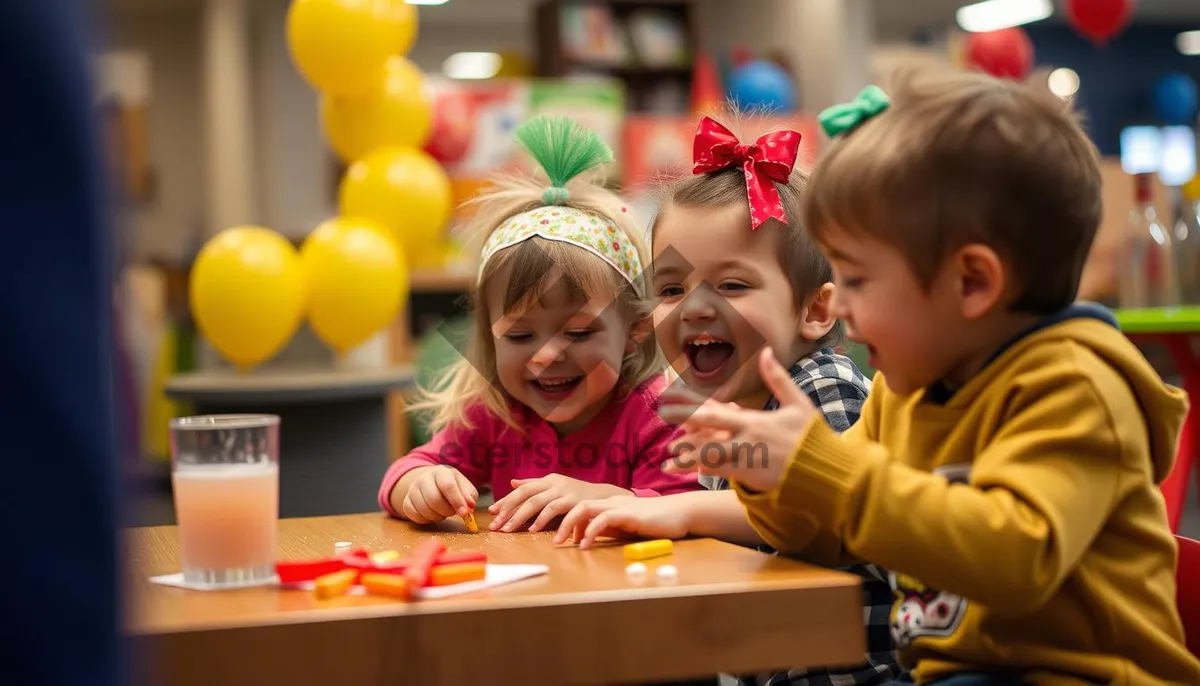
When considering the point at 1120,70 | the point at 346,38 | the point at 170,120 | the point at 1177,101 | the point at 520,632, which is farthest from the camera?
the point at 1120,70

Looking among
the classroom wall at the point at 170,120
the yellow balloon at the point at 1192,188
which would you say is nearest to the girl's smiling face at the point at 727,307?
the yellow balloon at the point at 1192,188

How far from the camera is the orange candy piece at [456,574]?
35.5 inches

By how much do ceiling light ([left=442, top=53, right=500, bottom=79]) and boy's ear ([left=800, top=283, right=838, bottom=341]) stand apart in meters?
12.2

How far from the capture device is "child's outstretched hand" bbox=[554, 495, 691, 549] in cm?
112

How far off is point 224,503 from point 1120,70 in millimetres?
15928

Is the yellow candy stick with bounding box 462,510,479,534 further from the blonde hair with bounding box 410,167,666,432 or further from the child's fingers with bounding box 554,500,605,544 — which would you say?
the blonde hair with bounding box 410,167,666,432

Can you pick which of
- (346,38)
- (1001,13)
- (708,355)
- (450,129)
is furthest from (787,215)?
(1001,13)

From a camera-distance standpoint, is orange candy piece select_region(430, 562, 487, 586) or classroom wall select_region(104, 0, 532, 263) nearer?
orange candy piece select_region(430, 562, 487, 586)

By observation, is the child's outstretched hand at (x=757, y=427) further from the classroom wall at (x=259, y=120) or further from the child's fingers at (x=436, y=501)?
the classroom wall at (x=259, y=120)

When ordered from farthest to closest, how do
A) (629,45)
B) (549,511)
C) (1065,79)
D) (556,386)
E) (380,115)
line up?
1. (1065,79)
2. (629,45)
3. (380,115)
4. (556,386)
5. (549,511)

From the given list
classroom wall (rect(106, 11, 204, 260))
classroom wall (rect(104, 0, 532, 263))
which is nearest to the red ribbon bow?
classroom wall (rect(104, 0, 532, 263))

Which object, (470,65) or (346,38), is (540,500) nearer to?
(346,38)

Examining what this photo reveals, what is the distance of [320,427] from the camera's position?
10.7 ft

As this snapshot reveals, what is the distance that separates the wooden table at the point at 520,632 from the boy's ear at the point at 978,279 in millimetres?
257
